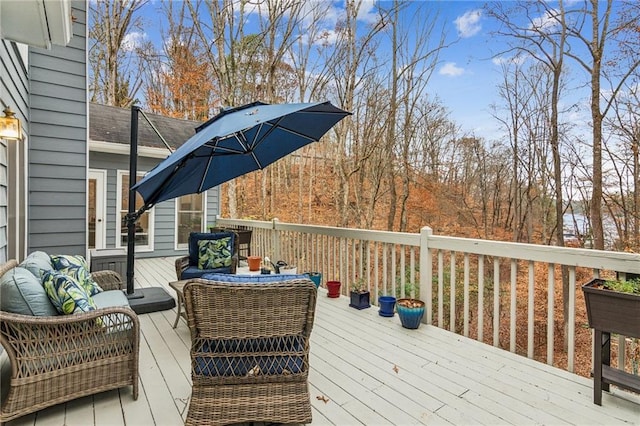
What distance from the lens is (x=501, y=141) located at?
10359 mm

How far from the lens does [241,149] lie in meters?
3.96

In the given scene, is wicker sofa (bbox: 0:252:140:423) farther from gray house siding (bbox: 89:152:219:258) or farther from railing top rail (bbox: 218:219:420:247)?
gray house siding (bbox: 89:152:219:258)

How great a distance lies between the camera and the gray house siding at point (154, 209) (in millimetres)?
Result: 6922

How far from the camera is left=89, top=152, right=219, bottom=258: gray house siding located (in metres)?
6.92

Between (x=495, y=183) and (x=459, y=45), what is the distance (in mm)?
4497

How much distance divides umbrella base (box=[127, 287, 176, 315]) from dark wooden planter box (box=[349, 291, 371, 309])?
7.31ft

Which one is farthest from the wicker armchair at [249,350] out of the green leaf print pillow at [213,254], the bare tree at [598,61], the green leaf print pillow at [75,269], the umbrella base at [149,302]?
the bare tree at [598,61]

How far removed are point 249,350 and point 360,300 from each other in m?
2.37

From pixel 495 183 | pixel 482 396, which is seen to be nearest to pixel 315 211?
pixel 495 183

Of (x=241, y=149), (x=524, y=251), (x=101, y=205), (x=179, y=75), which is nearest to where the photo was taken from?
(x=524, y=251)

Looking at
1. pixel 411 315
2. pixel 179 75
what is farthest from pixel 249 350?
pixel 179 75

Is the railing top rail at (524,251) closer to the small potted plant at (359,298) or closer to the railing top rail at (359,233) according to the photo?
the railing top rail at (359,233)

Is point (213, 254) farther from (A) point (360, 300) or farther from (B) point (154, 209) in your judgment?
(B) point (154, 209)

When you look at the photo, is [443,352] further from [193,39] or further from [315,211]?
[193,39]
